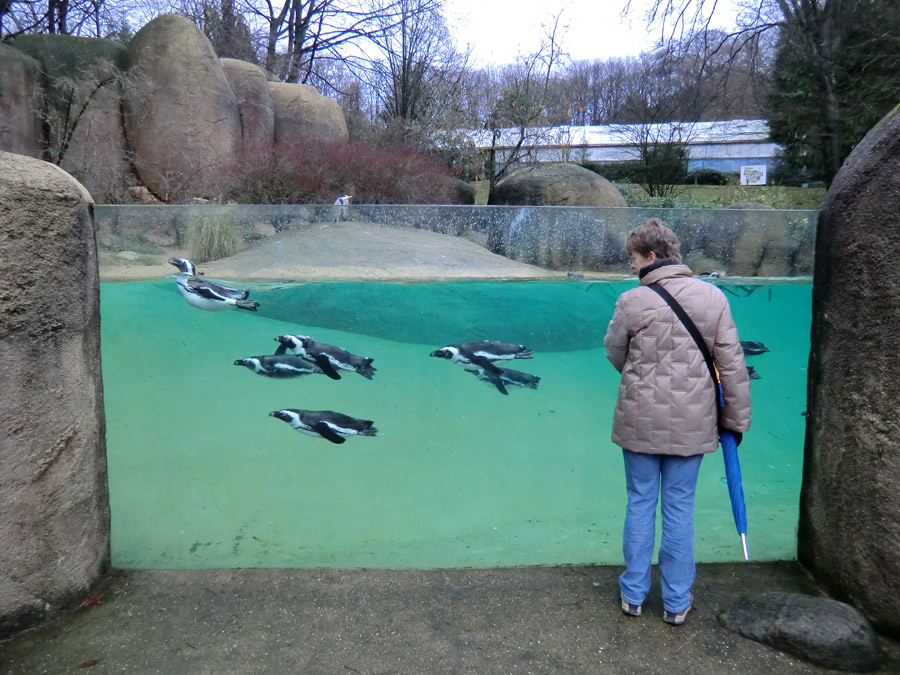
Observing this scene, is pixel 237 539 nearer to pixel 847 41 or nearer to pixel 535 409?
pixel 535 409

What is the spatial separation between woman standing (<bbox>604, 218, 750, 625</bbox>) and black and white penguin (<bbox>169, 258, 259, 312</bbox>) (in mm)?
2844

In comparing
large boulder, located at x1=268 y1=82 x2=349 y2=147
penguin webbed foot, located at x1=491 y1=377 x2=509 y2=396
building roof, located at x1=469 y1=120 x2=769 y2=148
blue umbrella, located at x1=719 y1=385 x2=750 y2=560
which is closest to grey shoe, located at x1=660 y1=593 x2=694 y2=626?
blue umbrella, located at x1=719 y1=385 x2=750 y2=560

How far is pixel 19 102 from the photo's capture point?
1341cm

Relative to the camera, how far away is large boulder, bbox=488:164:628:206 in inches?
435

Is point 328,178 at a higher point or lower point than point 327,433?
higher

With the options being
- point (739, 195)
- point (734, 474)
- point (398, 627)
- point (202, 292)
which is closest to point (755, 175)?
point (739, 195)

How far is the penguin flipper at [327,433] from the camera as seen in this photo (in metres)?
4.76

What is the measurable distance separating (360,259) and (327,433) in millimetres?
1351

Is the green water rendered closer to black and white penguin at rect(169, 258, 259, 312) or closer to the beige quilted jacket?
black and white penguin at rect(169, 258, 259, 312)

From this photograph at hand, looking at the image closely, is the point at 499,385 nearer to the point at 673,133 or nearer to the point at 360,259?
the point at 360,259

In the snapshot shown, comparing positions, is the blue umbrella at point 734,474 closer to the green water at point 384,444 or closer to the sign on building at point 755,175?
the green water at point 384,444

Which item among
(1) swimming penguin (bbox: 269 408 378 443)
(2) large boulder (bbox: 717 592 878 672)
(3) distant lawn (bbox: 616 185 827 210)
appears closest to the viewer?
(2) large boulder (bbox: 717 592 878 672)

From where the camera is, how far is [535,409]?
5215mm

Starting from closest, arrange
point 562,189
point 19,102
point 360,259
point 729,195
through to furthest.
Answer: point 360,259 → point 562,189 → point 19,102 → point 729,195
